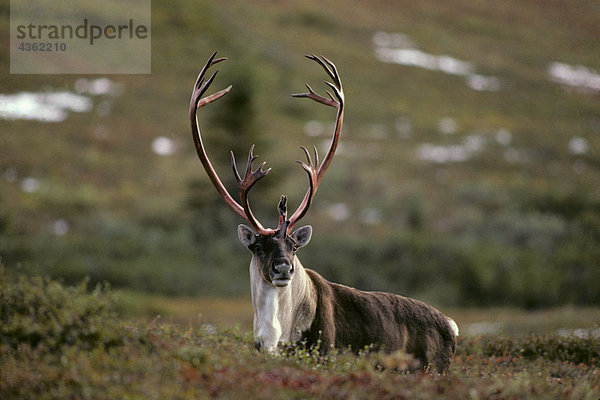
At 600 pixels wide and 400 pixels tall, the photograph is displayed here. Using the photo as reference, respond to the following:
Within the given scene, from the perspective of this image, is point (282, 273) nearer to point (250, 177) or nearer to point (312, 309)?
point (312, 309)

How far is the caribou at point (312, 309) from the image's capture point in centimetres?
1031

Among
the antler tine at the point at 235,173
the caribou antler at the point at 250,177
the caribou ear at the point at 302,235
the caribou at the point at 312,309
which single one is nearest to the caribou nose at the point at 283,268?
the caribou at the point at 312,309

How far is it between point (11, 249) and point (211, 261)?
1005cm

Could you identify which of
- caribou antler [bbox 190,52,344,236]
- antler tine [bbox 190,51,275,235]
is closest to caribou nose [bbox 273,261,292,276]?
caribou antler [bbox 190,52,344,236]

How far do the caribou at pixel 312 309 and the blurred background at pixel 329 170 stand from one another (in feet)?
13.5

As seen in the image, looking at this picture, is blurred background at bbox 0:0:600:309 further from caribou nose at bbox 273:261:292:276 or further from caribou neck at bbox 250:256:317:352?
caribou nose at bbox 273:261:292:276

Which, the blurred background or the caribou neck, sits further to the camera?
the blurred background

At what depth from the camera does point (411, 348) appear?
10.9m

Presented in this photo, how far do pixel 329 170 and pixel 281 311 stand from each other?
4675 centimetres

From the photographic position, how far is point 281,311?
408 inches

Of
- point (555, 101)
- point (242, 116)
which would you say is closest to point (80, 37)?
point (242, 116)

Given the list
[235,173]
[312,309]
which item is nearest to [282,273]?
[312,309]

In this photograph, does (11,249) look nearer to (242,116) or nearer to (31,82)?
(242,116)

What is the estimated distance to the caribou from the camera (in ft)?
33.8
